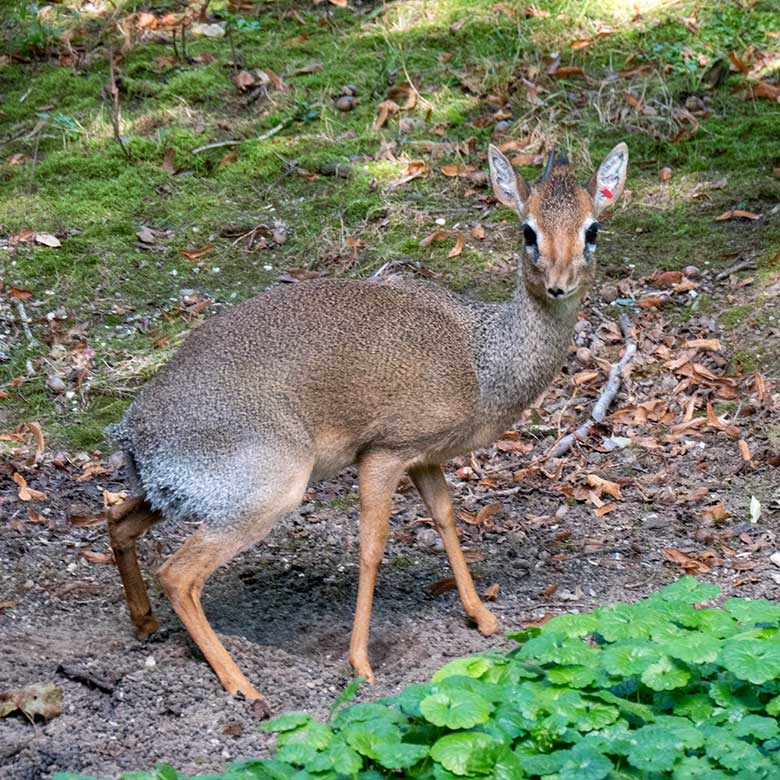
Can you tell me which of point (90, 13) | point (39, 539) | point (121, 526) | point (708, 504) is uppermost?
point (90, 13)

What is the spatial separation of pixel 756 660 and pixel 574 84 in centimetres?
674

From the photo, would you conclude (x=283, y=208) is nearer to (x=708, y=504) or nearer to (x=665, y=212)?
(x=665, y=212)

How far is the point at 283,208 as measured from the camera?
912 cm

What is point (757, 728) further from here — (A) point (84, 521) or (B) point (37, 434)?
(B) point (37, 434)

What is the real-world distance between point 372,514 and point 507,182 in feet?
4.99

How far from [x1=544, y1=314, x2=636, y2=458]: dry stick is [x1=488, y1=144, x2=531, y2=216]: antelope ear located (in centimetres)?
183

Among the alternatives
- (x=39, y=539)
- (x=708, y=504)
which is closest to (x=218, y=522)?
(x=39, y=539)

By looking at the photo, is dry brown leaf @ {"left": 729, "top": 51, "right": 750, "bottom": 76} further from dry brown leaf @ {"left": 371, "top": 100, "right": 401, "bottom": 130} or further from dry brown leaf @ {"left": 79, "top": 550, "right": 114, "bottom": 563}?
dry brown leaf @ {"left": 79, "top": 550, "right": 114, "bottom": 563}

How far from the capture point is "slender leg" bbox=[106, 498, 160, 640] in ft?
18.3

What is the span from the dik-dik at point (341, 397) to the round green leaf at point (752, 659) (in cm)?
181

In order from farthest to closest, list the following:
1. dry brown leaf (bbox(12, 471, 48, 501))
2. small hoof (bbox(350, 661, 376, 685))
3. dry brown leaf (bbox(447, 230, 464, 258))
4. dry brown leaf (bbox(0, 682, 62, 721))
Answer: dry brown leaf (bbox(447, 230, 464, 258))
dry brown leaf (bbox(12, 471, 48, 501))
small hoof (bbox(350, 661, 376, 685))
dry brown leaf (bbox(0, 682, 62, 721))

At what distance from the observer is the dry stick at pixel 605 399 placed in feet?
23.9

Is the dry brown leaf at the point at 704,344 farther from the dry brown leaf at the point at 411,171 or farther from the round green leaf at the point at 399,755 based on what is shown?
the round green leaf at the point at 399,755

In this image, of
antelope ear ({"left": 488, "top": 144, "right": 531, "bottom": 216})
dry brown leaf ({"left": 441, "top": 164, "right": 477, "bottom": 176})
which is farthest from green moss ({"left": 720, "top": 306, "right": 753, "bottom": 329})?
antelope ear ({"left": 488, "top": 144, "right": 531, "bottom": 216})
